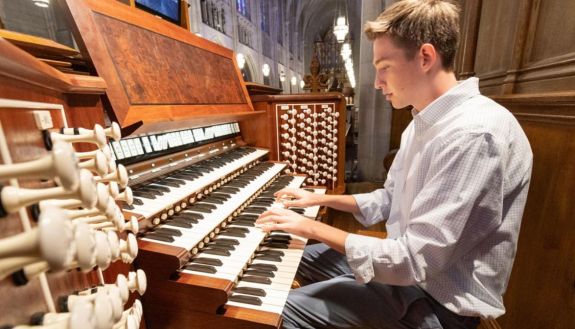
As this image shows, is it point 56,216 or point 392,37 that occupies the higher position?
point 392,37

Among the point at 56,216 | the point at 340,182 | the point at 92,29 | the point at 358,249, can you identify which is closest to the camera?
the point at 56,216

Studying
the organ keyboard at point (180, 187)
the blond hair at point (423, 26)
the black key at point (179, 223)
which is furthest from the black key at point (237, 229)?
the blond hair at point (423, 26)

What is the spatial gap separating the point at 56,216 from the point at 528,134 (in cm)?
220

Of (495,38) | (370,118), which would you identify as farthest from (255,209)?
(370,118)

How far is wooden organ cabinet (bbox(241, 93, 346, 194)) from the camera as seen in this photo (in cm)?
270

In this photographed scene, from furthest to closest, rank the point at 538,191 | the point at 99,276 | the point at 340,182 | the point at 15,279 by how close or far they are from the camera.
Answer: the point at 340,182, the point at 538,191, the point at 99,276, the point at 15,279

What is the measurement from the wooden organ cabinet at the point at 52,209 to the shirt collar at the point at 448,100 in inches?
48.8

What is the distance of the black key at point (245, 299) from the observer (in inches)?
44.7

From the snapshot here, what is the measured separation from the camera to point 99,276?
3.02ft

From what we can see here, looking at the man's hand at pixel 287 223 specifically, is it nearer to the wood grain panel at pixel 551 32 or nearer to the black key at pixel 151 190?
the black key at pixel 151 190

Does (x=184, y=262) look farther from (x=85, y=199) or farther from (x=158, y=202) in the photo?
(x=85, y=199)

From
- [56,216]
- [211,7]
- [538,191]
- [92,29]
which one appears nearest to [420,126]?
[538,191]

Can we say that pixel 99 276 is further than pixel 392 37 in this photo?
No

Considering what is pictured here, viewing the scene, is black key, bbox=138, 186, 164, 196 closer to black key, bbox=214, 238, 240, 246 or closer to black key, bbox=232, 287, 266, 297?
black key, bbox=214, 238, 240, 246
